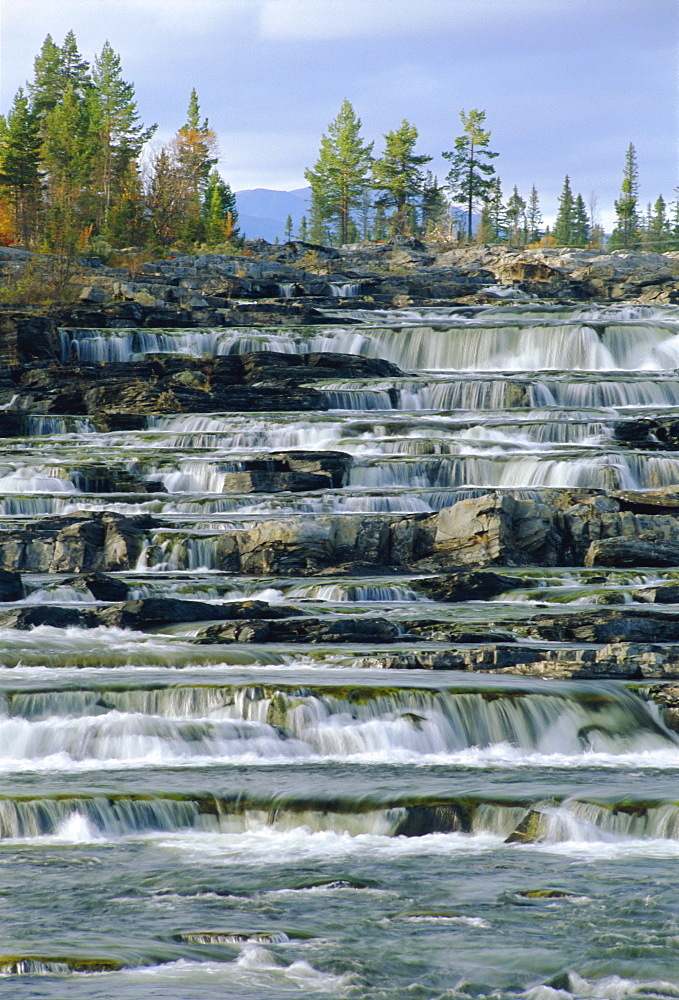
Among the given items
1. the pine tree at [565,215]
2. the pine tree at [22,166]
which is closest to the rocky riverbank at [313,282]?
the pine tree at [22,166]

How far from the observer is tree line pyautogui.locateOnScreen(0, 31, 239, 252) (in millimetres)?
77137

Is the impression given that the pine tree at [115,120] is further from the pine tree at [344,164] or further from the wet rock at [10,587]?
the wet rock at [10,587]

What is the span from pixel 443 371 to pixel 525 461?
1527cm

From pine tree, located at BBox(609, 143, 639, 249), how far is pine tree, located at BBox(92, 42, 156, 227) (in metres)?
50.4

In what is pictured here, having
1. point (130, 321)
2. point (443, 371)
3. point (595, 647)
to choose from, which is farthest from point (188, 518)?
point (130, 321)

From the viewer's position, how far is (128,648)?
14.4 metres

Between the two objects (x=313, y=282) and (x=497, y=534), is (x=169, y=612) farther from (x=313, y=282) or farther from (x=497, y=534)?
(x=313, y=282)

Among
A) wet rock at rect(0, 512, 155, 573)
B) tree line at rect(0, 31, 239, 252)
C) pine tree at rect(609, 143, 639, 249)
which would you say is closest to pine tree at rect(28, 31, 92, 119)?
tree line at rect(0, 31, 239, 252)

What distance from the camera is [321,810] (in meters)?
9.29

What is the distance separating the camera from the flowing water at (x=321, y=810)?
21.8 feet

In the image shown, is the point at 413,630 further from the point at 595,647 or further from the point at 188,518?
the point at 188,518

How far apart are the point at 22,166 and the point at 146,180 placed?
1680cm

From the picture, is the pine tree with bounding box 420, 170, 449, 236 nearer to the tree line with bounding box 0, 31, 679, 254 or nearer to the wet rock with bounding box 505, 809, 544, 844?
the tree line with bounding box 0, 31, 679, 254

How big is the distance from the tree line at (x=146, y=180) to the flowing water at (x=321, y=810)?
56.1 meters
